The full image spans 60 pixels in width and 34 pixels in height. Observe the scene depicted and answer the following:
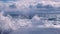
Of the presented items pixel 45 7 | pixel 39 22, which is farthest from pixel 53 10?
pixel 39 22

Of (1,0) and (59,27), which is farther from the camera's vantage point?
(1,0)

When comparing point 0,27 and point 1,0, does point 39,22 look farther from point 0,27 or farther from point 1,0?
point 1,0

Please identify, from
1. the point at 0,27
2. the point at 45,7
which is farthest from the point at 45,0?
the point at 0,27

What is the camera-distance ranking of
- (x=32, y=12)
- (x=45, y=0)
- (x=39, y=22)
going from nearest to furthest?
(x=39, y=22)
(x=32, y=12)
(x=45, y=0)

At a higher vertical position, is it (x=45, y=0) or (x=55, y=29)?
(x=45, y=0)

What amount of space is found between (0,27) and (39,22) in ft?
3.20

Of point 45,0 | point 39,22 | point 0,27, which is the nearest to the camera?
point 0,27

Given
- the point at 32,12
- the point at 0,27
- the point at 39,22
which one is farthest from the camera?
the point at 32,12

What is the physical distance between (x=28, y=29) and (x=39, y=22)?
1.72 feet

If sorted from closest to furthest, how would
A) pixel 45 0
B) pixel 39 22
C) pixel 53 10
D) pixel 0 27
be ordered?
pixel 0 27
pixel 39 22
pixel 53 10
pixel 45 0

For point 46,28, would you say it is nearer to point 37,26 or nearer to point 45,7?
point 37,26

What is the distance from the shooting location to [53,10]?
23.5ft

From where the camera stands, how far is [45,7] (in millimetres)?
7355

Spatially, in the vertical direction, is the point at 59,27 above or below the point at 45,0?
below
